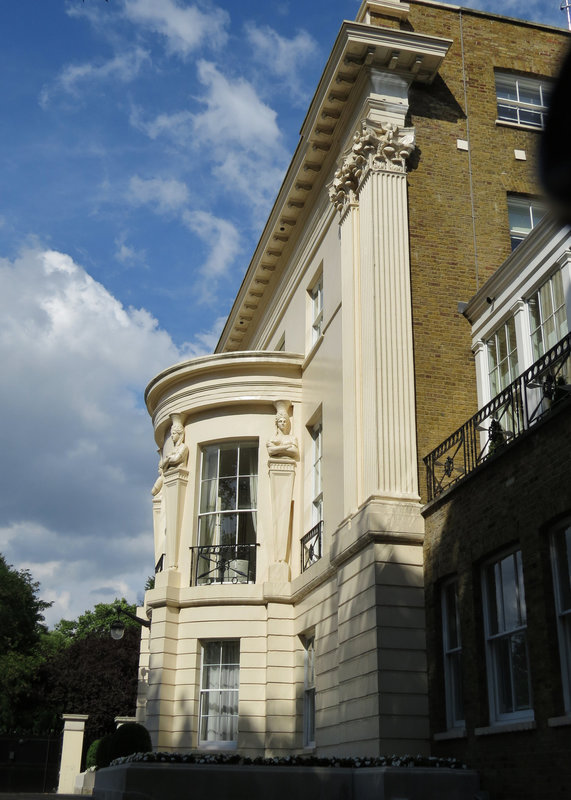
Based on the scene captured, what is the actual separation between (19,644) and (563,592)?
6088 centimetres

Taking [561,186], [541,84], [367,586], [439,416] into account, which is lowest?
[561,186]

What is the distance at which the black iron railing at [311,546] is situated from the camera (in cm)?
1902

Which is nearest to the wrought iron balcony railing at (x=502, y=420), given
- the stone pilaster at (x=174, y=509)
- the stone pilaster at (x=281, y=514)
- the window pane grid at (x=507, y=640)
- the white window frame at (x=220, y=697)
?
the window pane grid at (x=507, y=640)

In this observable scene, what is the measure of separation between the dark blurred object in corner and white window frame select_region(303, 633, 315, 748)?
17.9 metres

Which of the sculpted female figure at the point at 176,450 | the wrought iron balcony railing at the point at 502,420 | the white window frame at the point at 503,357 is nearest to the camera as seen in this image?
the wrought iron balcony railing at the point at 502,420

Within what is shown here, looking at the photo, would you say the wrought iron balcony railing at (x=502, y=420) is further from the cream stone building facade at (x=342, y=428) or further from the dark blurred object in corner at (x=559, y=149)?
the dark blurred object in corner at (x=559, y=149)

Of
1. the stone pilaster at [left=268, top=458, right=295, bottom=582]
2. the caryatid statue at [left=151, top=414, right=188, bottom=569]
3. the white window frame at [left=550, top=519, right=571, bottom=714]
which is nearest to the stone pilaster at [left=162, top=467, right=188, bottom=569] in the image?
the caryatid statue at [left=151, top=414, right=188, bottom=569]

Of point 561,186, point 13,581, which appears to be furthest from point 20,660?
point 561,186

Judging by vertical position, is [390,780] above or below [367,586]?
below

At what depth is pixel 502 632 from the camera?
12.2 m

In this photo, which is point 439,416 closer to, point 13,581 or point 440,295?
point 440,295

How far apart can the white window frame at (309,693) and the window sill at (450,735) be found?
199 inches

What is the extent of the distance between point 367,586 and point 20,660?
50655 mm

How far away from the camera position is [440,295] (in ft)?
57.8
